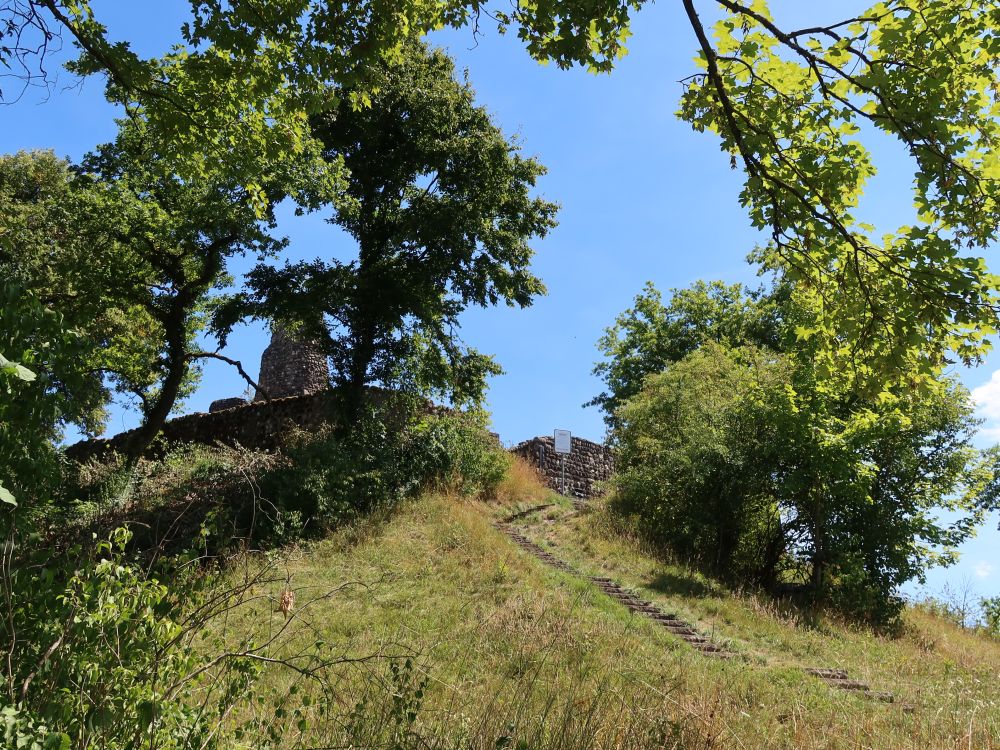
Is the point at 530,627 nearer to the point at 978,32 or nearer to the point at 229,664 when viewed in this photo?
the point at 229,664

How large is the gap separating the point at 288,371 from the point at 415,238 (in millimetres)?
12742

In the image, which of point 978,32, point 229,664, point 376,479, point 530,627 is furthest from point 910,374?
point 376,479

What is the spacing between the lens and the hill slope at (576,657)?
15.5 feet

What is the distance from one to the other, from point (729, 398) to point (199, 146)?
13106 millimetres

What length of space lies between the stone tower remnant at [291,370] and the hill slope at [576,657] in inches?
497

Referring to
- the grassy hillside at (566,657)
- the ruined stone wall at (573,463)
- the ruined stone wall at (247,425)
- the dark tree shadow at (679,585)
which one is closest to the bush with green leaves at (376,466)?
the grassy hillside at (566,657)

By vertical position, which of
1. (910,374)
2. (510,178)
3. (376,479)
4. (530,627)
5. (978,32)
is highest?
(510,178)

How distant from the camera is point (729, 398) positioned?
17078mm

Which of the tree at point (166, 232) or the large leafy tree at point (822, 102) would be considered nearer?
the large leafy tree at point (822, 102)

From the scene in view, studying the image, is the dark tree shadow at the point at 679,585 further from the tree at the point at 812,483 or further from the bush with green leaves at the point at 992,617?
the bush with green leaves at the point at 992,617

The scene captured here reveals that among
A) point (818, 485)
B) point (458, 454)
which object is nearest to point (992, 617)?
point (818, 485)

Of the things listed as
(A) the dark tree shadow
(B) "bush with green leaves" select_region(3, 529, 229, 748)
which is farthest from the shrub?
(B) "bush with green leaves" select_region(3, 529, 229, 748)

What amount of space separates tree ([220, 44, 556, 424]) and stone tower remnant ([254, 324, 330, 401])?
32.2ft

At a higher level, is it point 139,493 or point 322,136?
point 322,136
